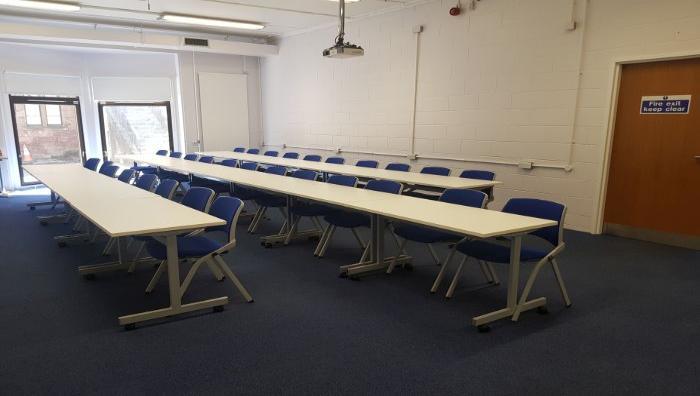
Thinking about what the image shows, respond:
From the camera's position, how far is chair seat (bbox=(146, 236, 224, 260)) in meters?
3.24

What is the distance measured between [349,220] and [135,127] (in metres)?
7.68

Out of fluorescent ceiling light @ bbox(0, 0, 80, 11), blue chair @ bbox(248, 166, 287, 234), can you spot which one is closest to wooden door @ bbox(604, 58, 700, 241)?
blue chair @ bbox(248, 166, 287, 234)

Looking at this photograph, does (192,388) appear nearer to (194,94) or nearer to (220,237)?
(220,237)

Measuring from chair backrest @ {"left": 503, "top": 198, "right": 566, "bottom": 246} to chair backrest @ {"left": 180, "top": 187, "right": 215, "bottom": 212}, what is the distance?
239 cm

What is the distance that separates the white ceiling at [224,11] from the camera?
705 cm

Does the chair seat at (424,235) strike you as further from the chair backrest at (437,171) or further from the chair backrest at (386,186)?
the chair backrest at (437,171)

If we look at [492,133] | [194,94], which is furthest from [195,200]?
[194,94]

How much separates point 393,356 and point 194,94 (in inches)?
345

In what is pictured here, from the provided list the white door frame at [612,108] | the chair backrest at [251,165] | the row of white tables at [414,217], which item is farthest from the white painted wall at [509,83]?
the row of white tables at [414,217]

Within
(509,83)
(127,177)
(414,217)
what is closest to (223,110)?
(127,177)

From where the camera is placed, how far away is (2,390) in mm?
2318

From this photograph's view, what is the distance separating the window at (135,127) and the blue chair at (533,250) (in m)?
8.79

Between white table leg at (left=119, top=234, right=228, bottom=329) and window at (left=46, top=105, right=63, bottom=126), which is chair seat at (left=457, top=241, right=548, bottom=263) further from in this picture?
window at (left=46, top=105, right=63, bottom=126)

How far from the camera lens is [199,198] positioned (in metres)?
3.84
